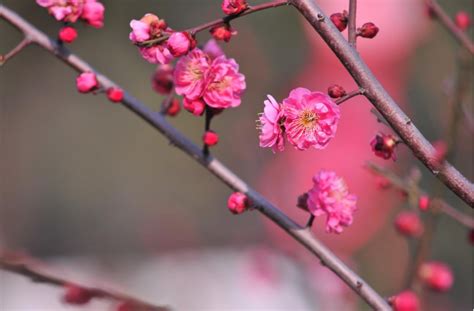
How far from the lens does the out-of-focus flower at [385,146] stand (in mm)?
853

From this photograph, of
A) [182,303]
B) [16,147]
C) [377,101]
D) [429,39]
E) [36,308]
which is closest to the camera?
[377,101]

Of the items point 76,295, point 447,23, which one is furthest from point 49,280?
point 447,23

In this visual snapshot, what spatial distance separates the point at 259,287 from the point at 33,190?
9.89 ft

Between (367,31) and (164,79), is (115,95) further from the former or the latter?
(367,31)

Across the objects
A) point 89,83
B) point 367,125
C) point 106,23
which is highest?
point 106,23

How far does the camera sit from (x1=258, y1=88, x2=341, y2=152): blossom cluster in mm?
798

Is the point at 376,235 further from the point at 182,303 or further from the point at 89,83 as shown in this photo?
the point at 89,83

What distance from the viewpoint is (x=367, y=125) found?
3.13 meters

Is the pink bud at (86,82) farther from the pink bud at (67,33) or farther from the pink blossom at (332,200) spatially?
the pink blossom at (332,200)

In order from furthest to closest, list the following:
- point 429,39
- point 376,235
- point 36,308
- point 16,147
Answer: point 16,147 < point 429,39 < point 36,308 < point 376,235

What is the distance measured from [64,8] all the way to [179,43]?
245 millimetres

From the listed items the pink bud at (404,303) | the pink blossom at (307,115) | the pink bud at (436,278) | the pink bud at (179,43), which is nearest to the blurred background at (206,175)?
the pink bud at (436,278)

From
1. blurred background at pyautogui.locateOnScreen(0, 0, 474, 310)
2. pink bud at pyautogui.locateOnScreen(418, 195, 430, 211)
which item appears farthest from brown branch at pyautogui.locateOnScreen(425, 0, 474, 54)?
pink bud at pyautogui.locateOnScreen(418, 195, 430, 211)

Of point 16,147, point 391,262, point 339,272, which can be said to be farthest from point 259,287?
point 16,147
